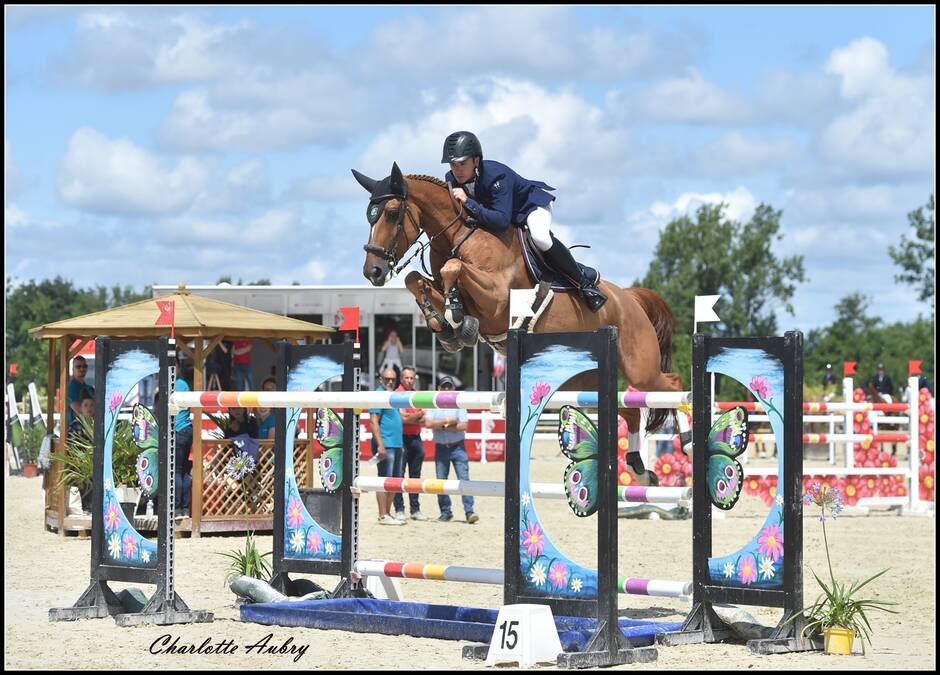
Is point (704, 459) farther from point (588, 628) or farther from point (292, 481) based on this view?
point (292, 481)

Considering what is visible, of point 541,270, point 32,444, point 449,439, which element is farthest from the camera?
point 32,444

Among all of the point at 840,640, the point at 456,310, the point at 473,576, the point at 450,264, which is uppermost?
the point at 450,264

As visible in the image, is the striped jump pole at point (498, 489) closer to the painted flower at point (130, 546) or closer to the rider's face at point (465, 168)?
the painted flower at point (130, 546)

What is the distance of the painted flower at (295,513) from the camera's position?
7.11 meters

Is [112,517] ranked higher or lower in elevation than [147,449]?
lower

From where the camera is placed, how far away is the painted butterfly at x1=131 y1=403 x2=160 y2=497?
6.79 meters

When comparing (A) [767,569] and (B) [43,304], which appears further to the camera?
(B) [43,304]

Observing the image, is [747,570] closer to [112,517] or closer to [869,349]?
[112,517]

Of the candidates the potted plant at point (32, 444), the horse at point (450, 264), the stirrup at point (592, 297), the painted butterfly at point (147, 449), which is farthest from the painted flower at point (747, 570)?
the potted plant at point (32, 444)

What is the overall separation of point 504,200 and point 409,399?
5.31 ft

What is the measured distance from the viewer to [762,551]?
5555mm

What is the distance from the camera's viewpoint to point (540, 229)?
713 centimetres

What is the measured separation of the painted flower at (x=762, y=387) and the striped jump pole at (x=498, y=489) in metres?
0.51

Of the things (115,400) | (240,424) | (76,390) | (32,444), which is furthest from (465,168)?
(32,444)
